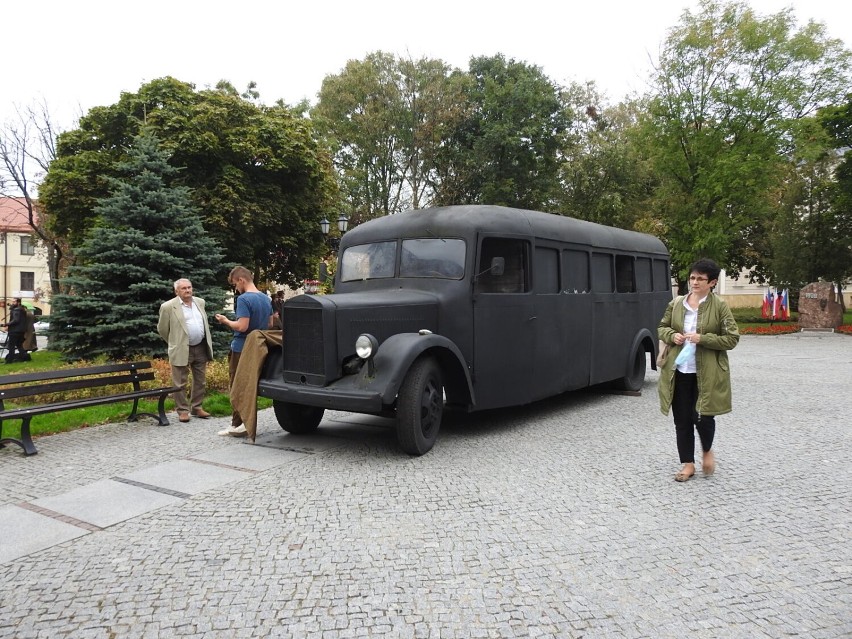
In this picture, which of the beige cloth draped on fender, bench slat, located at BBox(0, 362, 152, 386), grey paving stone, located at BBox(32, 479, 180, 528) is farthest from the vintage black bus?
bench slat, located at BBox(0, 362, 152, 386)

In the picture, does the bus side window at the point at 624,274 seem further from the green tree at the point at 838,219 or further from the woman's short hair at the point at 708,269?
the green tree at the point at 838,219

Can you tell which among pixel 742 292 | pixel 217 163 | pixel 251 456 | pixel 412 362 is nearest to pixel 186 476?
pixel 251 456

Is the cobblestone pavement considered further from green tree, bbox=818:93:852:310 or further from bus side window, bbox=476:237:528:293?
Answer: green tree, bbox=818:93:852:310

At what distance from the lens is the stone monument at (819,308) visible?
2503cm

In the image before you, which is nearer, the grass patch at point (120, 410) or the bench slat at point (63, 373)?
the bench slat at point (63, 373)

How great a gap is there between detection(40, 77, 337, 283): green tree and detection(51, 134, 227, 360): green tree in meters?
5.64

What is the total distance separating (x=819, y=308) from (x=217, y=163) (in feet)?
76.6

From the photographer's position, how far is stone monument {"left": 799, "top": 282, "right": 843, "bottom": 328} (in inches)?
985

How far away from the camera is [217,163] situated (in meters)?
20.5

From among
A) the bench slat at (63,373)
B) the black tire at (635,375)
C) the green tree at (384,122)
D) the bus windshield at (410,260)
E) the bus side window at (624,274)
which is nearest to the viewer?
the bench slat at (63,373)

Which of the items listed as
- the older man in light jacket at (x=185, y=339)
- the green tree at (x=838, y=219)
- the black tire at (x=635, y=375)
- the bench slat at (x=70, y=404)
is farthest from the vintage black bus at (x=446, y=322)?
the green tree at (x=838, y=219)

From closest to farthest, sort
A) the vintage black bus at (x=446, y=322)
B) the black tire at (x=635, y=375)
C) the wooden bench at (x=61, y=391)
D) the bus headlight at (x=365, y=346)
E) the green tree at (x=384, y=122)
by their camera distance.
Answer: the bus headlight at (x=365, y=346) < the vintage black bus at (x=446, y=322) < the wooden bench at (x=61, y=391) < the black tire at (x=635, y=375) < the green tree at (x=384, y=122)

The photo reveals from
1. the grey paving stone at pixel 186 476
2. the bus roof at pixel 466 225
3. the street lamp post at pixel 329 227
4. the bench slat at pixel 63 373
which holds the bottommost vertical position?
the grey paving stone at pixel 186 476

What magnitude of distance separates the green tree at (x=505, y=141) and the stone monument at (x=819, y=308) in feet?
41.6
